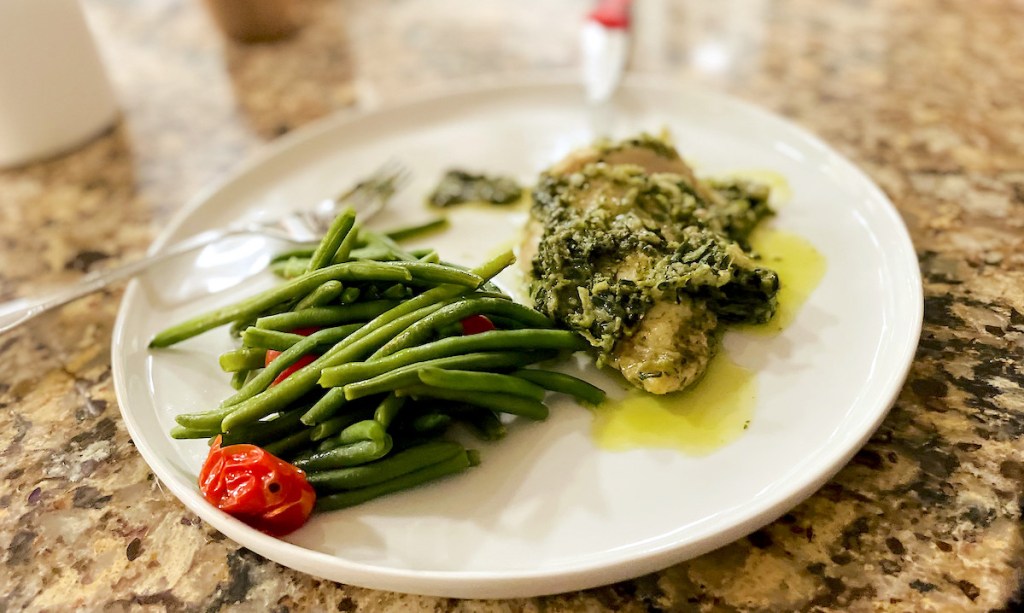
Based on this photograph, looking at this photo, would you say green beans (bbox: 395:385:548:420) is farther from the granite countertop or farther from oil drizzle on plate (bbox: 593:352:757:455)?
the granite countertop

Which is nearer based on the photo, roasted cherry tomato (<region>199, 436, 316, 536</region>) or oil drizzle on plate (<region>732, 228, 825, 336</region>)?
roasted cherry tomato (<region>199, 436, 316, 536</region>)

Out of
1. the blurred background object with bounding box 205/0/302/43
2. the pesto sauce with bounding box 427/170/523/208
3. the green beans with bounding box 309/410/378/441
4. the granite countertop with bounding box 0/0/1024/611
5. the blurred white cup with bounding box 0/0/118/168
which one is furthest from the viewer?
the blurred background object with bounding box 205/0/302/43

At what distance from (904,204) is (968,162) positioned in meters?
0.44

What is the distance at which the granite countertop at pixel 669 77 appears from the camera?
1.70 metres

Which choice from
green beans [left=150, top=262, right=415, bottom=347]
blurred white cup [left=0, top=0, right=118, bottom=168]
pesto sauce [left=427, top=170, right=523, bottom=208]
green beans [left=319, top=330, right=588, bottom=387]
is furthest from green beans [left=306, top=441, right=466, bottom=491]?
blurred white cup [left=0, top=0, right=118, bottom=168]

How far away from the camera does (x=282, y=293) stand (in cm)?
224

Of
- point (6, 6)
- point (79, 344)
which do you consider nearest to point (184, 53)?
point (6, 6)

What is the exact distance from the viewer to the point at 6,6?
3.23 m

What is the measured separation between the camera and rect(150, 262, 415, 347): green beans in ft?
7.14

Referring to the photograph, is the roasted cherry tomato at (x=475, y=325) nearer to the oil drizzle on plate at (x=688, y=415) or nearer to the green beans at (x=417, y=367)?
the green beans at (x=417, y=367)

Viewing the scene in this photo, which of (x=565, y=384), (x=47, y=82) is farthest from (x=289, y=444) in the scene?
(x=47, y=82)

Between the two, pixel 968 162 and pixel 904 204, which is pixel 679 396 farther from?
pixel 968 162

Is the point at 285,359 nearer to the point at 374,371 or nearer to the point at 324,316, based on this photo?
the point at 324,316

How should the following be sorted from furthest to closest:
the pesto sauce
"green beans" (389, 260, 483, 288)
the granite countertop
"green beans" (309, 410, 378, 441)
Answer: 1. the pesto sauce
2. "green beans" (389, 260, 483, 288)
3. "green beans" (309, 410, 378, 441)
4. the granite countertop
